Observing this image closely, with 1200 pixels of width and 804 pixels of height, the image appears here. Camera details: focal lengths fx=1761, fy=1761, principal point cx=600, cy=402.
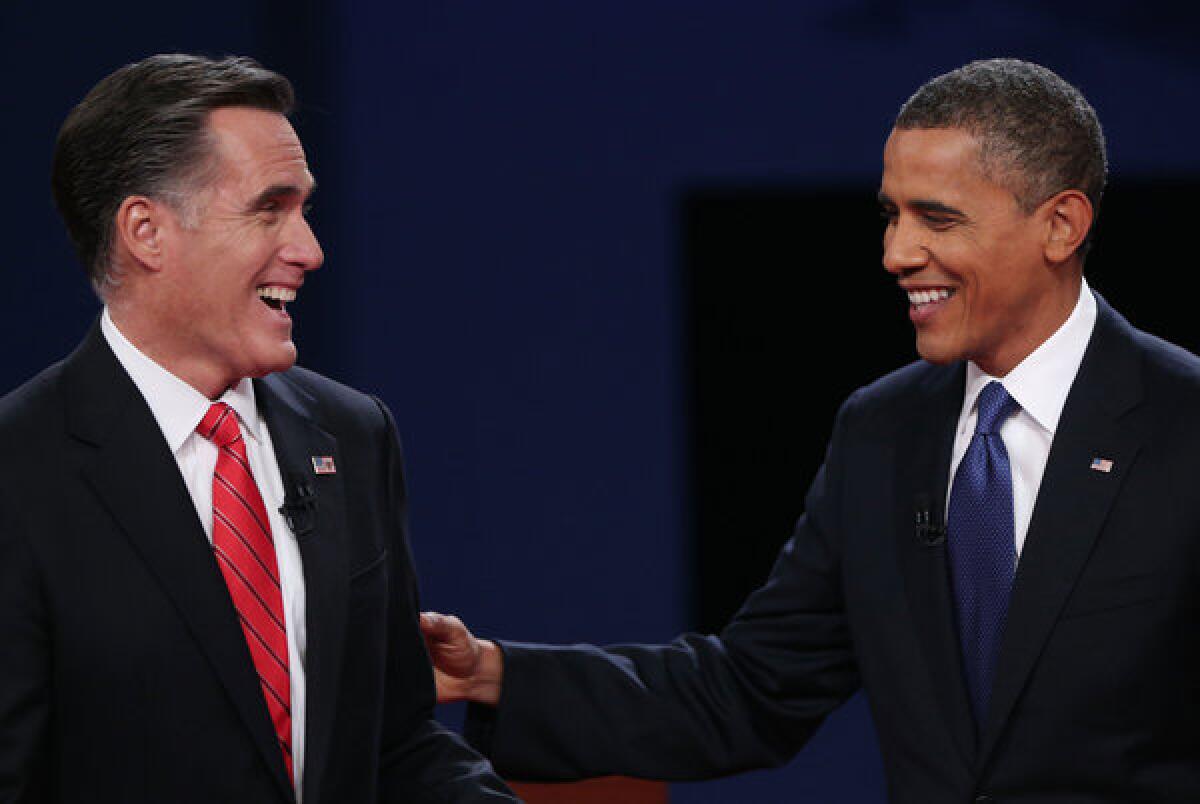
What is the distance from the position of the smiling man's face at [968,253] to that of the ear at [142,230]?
3.36 feet

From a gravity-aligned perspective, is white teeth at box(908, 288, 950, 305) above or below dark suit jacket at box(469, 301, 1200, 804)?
above

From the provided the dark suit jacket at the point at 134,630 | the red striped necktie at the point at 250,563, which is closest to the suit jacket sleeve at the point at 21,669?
the dark suit jacket at the point at 134,630

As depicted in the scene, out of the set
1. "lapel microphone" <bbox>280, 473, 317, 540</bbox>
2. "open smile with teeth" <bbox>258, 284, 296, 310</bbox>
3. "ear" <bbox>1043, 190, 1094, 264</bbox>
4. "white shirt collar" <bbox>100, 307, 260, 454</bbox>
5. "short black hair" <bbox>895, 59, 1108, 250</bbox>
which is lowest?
"lapel microphone" <bbox>280, 473, 317, 540</bbox>

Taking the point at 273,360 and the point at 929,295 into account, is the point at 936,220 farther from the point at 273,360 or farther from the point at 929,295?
the point at 273,360

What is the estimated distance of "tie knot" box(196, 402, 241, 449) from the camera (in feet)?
6.94

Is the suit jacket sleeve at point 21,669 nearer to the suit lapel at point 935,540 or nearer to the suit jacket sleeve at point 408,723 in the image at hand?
the suit jacket sleeve at point 408,723

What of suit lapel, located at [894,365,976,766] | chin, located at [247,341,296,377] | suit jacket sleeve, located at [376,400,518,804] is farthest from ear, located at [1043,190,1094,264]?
chin, located at [247,341,296,377]

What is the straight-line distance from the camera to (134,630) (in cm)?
195

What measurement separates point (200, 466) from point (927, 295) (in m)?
1.06

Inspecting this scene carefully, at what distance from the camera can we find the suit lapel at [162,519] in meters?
1.99

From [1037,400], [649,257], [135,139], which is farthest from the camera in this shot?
[649,257]

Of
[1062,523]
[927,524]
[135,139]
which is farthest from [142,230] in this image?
[1062,523]

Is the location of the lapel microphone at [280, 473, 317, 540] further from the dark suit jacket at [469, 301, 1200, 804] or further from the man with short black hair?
the dark suit jacket at [469, 301, 1200, 804]

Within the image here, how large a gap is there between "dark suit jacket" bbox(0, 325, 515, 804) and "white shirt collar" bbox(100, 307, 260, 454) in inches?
1.1
